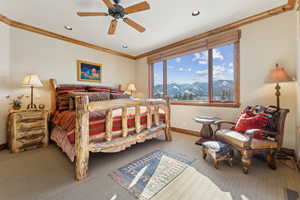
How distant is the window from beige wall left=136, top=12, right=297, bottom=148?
17cm

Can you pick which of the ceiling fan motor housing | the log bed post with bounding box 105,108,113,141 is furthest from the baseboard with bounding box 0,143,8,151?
the ceiling fan motor housing

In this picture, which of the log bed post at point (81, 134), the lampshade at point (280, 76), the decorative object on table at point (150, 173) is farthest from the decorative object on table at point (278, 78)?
the log bed post at point (81, 134)

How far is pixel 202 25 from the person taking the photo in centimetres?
277

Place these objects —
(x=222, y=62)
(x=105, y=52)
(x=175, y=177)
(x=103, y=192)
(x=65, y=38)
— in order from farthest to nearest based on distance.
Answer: (x=105, y=52), (x=65, y=38), (x=222, y=62), (x=175, y=177), (x=103, y=192)

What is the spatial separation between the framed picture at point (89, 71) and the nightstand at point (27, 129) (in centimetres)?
144

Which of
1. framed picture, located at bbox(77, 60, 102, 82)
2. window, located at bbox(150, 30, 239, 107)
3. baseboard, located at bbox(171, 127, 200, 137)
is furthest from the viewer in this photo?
framed picture, located at bbox(77, 60, 102, 82)

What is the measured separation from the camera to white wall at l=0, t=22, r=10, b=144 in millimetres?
2439

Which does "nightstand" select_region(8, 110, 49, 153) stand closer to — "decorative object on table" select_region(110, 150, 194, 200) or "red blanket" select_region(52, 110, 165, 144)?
"red blanket" select_region(52, 110, 165, 144)

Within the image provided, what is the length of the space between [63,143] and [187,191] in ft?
6.86

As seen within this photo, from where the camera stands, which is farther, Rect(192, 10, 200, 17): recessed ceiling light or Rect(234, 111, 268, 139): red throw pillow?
Rect(192, 10, 200, 17): recessed ceiling light

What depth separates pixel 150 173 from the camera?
67.5 inches

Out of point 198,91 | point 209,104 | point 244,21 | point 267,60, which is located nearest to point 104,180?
point 209,104

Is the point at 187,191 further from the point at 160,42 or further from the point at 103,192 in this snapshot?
the point at 160,42

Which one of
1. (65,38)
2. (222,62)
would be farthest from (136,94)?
(222,62)
